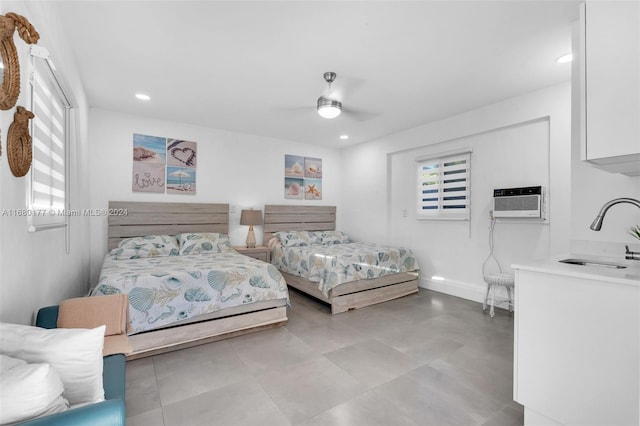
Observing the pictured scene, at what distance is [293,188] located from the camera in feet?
18.3

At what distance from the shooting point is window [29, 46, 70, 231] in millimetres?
1597

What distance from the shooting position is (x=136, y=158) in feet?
13.7

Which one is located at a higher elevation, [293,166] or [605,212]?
[293,166]

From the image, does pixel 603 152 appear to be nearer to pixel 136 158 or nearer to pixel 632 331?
pixel 632 331

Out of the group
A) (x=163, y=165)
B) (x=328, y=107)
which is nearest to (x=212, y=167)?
(x=163, y=165)

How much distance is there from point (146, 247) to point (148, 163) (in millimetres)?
1287

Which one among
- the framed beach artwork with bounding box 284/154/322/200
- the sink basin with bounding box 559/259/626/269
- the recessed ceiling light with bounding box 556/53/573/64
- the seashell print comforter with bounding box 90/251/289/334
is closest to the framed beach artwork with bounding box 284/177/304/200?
the framed beach artwork with bounding box 284/154/322/200

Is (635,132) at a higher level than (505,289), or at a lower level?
higher

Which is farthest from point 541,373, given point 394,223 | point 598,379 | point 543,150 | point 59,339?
point 394,223

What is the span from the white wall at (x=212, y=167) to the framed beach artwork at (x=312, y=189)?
0.34ft

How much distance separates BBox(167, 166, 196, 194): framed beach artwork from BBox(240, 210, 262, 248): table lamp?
0.85 m

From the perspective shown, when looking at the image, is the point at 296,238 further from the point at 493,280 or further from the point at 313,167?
the point at 493,280

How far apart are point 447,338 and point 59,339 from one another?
2898 millimetres

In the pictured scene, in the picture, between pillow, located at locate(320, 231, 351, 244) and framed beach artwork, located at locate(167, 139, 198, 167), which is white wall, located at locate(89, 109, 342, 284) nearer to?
framed beach artwork, located at locate(167, 139, 198, 167)
